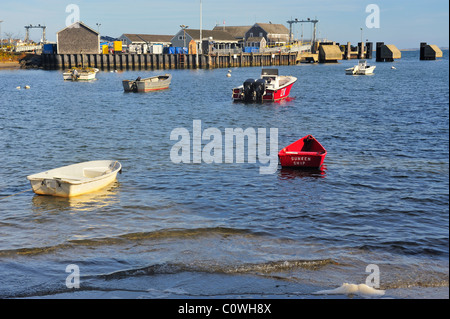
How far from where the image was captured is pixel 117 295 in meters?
9.45

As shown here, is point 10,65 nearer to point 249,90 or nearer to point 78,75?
point 78,75

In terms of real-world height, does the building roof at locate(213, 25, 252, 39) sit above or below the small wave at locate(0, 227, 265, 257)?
above

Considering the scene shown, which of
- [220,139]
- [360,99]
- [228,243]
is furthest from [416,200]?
[360,99]

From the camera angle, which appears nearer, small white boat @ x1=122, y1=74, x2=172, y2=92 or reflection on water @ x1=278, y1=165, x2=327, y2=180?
reflection on water @ x1=278, y1=165, x2=327, y2=180

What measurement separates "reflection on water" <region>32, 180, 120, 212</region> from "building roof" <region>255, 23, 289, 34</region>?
128m

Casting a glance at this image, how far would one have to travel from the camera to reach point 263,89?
46938 mm

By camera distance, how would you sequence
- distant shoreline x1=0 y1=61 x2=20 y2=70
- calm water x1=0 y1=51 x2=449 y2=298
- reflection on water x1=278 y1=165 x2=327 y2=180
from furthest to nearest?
distant shoreline x1=0 y1=61 x2=20 y2=70 → reflection on water x1=278 y1=165 x2=327 y2=180 → calm water x1=0 y1=51 x2=449 y2=298

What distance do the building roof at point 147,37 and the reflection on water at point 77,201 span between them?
117 meters

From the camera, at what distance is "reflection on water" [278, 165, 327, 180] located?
19.3 metres

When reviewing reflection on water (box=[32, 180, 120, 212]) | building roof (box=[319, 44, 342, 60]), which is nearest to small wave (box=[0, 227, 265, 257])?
reflection on water (box=[32, 180, 120, 212])

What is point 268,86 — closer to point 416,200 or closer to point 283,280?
point 416,200

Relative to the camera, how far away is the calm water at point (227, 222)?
10.2 metres

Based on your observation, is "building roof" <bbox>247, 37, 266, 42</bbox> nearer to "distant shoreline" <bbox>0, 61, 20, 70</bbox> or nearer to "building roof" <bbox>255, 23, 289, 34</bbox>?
"building roof" <bbox>255, 23, 289, 34</bbox>
